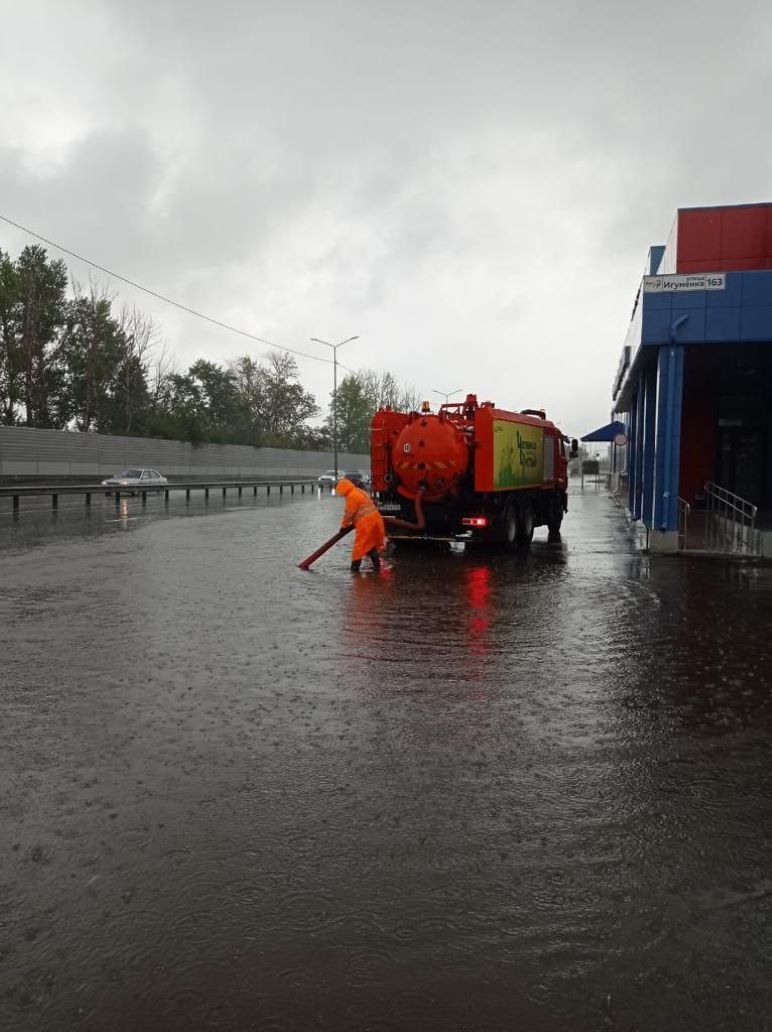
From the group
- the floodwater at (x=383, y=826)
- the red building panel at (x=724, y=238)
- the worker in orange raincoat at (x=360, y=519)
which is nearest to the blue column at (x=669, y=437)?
the red building panel at (x=724, y=238)

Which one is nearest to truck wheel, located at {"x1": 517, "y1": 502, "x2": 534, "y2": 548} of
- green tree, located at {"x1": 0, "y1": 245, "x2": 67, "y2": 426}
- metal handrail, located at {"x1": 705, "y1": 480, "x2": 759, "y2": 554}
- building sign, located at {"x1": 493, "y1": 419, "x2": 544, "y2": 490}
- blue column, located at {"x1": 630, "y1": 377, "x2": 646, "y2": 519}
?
building sign, located at {"x1": 493, "y1": 419, "x2": 544, "y2": 490}

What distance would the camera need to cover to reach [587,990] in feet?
8.66

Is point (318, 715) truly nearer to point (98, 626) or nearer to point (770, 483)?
point (98, 626)

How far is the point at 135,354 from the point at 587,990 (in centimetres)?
6413

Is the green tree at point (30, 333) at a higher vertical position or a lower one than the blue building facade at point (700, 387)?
higher

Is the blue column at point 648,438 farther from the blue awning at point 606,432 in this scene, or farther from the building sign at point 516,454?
the blue awning at point 606,432

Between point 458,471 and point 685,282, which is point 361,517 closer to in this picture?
point 458,471

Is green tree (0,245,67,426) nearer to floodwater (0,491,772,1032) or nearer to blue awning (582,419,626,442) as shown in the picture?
blue awning (582,419,626,442)

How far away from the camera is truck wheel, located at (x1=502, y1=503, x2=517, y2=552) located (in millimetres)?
17453

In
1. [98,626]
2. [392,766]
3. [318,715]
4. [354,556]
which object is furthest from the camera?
[354,556]

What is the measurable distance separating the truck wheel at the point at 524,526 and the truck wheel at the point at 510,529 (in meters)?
0.29

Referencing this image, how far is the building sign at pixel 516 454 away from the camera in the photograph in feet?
56.1

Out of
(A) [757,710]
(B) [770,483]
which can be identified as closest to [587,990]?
(A) [757,710]

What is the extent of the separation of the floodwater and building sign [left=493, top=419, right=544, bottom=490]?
862 cm
